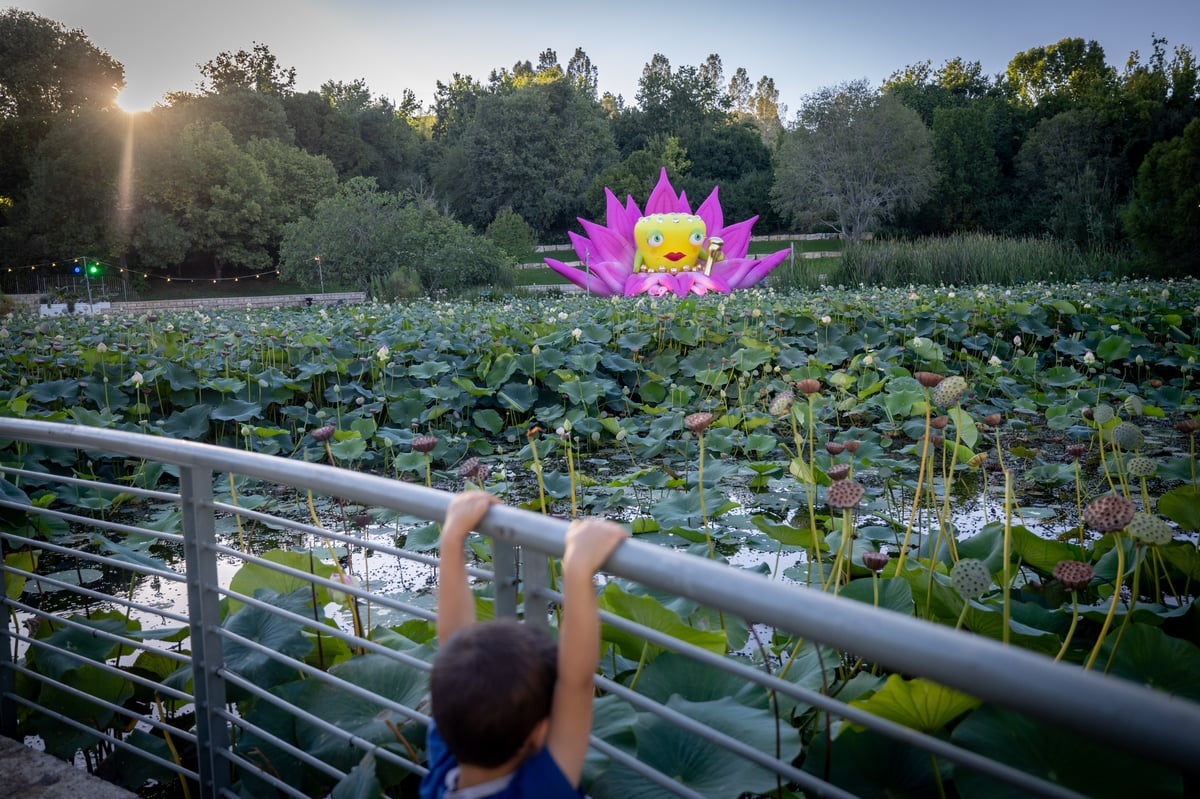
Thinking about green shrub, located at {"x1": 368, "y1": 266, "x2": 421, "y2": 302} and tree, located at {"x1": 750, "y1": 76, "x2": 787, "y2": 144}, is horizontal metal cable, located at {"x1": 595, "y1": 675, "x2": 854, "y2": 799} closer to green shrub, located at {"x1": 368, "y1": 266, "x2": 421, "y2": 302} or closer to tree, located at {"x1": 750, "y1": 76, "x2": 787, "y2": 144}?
green shrub, located at {"x1": 368, "y1": 266, "x2": 421, "y2": 302}

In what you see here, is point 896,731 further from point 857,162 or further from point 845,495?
point 857,162

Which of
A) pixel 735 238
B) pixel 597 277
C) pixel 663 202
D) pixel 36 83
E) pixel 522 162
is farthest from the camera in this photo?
pixel 522 162

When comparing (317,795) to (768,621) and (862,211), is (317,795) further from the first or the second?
(862,211)

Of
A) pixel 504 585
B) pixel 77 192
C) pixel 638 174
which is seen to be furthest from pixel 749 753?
pixel 638 174

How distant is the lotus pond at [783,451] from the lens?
4.33ft

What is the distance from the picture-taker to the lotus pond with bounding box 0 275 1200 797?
1319 mm

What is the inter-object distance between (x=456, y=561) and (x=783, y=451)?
3675 millimetres

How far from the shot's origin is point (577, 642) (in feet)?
2.76

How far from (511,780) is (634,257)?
567 inches

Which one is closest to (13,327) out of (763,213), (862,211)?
(862,211)

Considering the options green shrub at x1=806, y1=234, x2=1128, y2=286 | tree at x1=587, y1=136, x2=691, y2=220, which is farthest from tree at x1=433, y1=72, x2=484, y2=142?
green shrub at x1=806, y1=234, x2=1128, y2=286

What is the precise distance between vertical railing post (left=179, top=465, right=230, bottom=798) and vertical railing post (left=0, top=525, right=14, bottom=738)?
24.1 inches

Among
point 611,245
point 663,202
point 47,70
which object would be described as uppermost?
point 47,70

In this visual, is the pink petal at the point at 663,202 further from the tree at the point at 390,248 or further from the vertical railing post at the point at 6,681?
the vertical railing post at the point at 6,681
